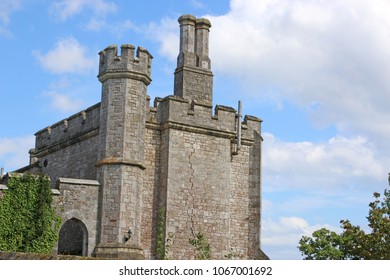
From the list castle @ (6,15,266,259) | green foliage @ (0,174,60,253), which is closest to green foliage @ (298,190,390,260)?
castle @ (6,15,266,259)

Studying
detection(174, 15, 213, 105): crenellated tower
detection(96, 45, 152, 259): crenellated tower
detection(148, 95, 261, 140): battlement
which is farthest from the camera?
detection(174, 15, 213, 105): crenellated tower

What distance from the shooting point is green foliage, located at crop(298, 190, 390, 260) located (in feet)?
94.4

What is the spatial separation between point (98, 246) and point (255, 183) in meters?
7.09

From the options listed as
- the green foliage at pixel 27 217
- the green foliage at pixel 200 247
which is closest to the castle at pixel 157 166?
the green foliage at pixel 200 247

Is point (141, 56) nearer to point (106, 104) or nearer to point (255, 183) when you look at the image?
point (106, 104)

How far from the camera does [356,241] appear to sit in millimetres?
30141

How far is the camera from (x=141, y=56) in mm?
25797

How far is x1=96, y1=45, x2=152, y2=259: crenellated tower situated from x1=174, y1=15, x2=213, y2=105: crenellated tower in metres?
2.38

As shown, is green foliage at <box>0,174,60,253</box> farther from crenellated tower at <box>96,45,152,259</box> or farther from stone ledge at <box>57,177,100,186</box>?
crenellated tower at <box>96,45,152,259</box>

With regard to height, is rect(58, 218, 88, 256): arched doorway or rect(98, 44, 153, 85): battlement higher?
rect(98, 44, 153, 85): battlement

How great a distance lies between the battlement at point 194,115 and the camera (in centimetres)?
2622

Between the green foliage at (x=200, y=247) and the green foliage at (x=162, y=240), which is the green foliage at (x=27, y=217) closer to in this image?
the green foliage at (x=162, y=240)

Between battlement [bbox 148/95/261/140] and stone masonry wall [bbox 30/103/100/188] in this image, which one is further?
stone masonry wall [bbox 30/103/100/188]

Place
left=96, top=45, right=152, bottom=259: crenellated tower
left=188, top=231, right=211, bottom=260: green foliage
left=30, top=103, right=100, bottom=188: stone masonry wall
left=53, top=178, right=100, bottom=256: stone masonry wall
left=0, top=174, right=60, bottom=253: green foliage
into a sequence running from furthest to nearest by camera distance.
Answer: left=30, top=103, right=100, bottom=188: stone masonry wall < left=188, top=231, right=211, bottom=260: green foliage < left=53, top=178, right=100, bottom=256: stone masonry wall < left=96, top=45, right=152, bottom=259: crenellated tower < left=0, top=174, right=60, bottom=253: green foliage
